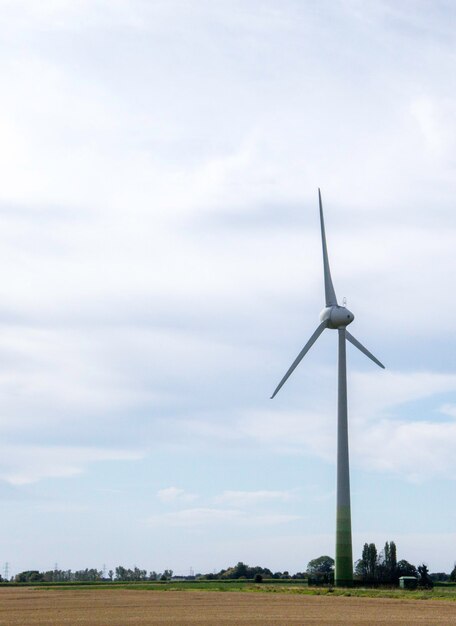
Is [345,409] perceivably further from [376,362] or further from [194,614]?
[194,614]

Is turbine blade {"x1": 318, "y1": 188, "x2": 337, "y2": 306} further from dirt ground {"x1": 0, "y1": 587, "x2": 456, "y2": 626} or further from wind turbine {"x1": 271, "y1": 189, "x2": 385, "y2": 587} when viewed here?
dirt ground {"x1": 0, "y1": 587, "x2": 456, "y2": 626}

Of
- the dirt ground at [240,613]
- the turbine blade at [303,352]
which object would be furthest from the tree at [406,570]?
the dirt ground at [240,613]

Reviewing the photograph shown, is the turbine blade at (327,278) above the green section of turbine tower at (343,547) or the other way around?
above

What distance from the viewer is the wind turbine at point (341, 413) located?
347ft

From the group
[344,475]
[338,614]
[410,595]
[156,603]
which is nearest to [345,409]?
[344,475]

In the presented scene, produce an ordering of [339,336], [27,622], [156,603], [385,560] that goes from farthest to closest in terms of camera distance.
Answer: [385,560] < [339,336] < [156,603] < [27,622]

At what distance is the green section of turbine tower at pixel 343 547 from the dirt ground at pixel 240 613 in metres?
25.9

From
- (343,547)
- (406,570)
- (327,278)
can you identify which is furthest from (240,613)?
(406,570)

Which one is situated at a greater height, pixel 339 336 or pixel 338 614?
pixel 339 336

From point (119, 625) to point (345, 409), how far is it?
63.6 meters

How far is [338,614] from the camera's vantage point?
5816cm

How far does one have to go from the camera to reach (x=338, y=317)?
379ft

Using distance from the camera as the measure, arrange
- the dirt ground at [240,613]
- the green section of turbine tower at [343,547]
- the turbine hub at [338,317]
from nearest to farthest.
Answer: the dirt ground at [240,613]
the green section of turbine tower at [343,547]
the turbine hub at [338,317]

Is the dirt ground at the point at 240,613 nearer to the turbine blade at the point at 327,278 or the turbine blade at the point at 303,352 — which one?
the turbine blade at the point at 303,352
